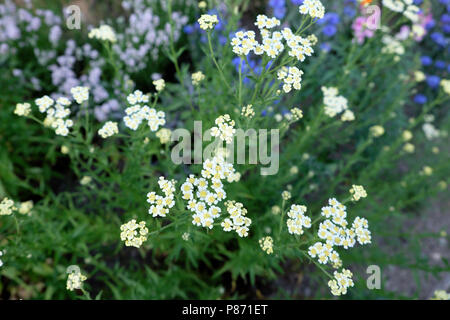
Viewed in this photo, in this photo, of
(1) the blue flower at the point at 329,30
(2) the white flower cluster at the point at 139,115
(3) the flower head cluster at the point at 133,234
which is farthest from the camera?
(1) the blue flower at the point at 329,30

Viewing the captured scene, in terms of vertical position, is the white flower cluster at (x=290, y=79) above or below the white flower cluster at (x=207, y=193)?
above

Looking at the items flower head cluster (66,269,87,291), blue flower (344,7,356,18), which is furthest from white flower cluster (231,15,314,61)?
blue flower (344,7,356,18)

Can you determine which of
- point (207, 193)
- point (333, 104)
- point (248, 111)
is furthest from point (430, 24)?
point (207, 193)

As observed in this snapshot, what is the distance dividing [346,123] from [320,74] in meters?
0.87

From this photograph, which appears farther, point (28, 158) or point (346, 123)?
point (346, 123)

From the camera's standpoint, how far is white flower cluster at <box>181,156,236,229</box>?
6.00ft

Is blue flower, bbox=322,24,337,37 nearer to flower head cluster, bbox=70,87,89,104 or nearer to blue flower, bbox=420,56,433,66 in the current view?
blue flower, bbox=420,56,433,66

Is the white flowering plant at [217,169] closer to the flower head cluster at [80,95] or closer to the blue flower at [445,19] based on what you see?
the flower head cluster at [80,95]

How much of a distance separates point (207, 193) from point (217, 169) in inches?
5.9

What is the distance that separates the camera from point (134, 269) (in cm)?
360

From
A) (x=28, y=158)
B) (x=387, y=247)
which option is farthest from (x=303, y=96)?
(x=28, y=158)

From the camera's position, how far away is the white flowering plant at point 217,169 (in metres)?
2.00

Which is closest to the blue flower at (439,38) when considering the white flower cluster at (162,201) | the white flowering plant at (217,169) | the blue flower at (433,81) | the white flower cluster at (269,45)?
the white flowering plant at (217,169)
